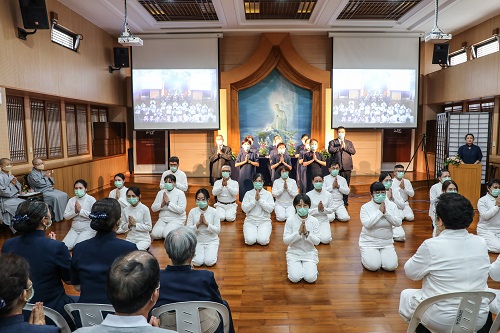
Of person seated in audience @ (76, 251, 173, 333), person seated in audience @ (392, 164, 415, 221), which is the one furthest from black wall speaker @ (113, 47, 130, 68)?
person seated in audience @ (76, 251, 173, 333)

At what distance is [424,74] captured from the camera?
12242mm

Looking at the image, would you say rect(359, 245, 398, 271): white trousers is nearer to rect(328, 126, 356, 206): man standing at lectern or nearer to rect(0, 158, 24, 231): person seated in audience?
rect(328, 126, 356, 206): man standing at lectern

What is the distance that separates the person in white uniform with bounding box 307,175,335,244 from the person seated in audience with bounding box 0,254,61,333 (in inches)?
178

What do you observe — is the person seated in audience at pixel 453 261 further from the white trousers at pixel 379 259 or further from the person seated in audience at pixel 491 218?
the person seated in audience at pixel 491 218

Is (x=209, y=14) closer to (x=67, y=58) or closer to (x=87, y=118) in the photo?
(x=67, y=58)

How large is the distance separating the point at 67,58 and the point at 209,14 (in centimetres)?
361

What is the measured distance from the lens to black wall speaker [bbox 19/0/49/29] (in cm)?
657

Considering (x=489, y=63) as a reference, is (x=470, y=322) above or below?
below

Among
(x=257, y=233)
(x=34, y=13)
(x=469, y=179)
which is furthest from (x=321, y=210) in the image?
(x=34, y=13)

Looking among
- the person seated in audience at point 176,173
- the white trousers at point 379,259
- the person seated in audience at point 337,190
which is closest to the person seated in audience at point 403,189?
the person seated in audience at point 337,190

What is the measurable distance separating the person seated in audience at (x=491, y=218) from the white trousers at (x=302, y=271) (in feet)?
9.40

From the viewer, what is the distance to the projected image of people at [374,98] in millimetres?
11078

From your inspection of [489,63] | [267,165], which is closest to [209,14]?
[267,165]

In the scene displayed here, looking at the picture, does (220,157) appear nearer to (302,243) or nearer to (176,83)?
(176,83)
